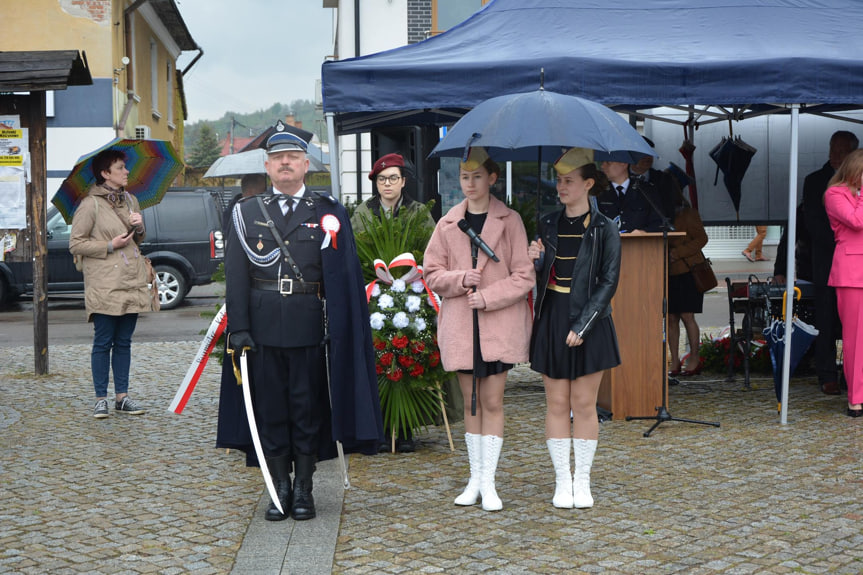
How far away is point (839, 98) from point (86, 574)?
5.38 meters

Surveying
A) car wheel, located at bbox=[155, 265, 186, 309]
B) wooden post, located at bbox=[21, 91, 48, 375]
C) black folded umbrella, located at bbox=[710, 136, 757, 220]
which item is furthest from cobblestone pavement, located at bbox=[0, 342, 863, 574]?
car wheel, located at bbox=[155, 265, 186, 309]

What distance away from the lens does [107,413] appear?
7.93 metres

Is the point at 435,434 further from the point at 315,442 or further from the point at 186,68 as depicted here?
the point at 186,68

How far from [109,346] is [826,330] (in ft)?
18.2

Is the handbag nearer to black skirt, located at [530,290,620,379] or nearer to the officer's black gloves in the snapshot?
black skirt, located at [530,290,620,379]

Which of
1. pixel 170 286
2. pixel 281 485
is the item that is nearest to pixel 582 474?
pixel 281 485

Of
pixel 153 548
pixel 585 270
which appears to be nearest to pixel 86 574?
pixel 153 548

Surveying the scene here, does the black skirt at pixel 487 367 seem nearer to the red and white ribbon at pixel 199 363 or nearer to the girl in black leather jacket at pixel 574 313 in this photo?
the girl in black leather jacket at pixel 574 313

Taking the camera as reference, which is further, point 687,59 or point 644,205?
point 644,205

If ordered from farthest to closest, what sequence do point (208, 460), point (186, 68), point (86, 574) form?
point (186, 68), point (208, 460), point (86, 574)

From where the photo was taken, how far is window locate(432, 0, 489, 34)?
20.7m

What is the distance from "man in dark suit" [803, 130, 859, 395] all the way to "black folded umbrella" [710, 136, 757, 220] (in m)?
2.33

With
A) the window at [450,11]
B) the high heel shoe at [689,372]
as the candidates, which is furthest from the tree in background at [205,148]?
the high heel shoe at [689,372]

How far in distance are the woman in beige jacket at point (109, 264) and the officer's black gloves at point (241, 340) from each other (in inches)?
121
